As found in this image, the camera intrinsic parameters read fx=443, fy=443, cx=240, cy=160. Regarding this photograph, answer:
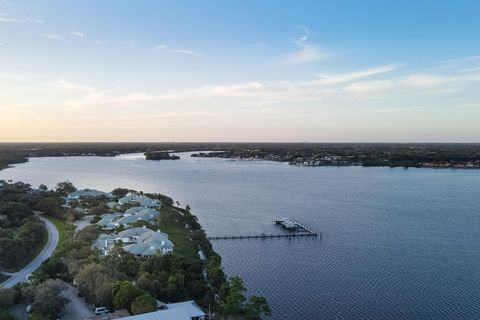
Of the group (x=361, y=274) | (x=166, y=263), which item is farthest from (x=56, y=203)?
(x=361, y=274)

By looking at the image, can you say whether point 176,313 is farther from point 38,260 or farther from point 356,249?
point 356,249

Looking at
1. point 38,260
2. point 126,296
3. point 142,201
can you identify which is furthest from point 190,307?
point 142,201

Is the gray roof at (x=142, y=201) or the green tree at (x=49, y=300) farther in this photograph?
the gray roof at (x=142, y=201)

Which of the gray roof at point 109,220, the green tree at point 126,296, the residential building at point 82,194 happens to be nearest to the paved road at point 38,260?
the gray roof at point 109,220

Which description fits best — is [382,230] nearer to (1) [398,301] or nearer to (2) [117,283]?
(1) [398,301]

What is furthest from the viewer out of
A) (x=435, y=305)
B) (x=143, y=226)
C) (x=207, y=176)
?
(x=207, y=176)

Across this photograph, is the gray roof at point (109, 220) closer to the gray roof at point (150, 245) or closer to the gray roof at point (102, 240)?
the gray roof at point (102, 240)
